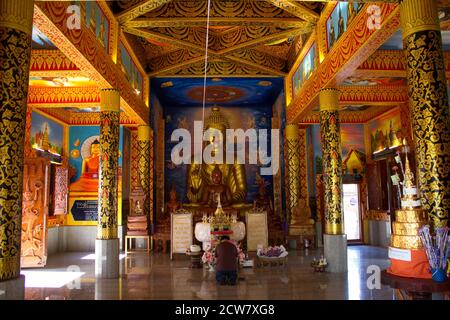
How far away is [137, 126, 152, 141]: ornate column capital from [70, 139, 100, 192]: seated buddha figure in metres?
1.91

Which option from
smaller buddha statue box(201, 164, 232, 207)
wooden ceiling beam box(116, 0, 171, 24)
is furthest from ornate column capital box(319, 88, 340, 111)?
smaller buddha statue box(201, 164, 232, 207)

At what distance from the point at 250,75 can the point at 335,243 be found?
20.8ft

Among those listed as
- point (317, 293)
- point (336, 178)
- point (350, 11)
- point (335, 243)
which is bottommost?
point (317, 293)

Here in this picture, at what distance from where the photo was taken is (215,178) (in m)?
15.3

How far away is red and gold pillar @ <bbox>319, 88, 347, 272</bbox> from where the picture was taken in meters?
7.57

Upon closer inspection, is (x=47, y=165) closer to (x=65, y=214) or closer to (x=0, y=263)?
(x=65, y=214)

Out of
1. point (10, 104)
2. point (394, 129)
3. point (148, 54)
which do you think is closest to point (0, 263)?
point (10, 104)

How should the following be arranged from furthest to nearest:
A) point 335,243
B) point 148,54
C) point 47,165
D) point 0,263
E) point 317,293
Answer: point 148,54 → point 47,165 → point 335,243 → point 317,293 → point 0,263

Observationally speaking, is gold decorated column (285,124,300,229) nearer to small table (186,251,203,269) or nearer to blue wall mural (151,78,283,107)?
blue wall mural (151,78,283,107)

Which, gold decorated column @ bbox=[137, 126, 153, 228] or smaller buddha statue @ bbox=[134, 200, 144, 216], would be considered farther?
gold decorated column @ bbox=[137, 126, 153, 228]

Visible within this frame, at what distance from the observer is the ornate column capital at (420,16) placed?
4.62 metres

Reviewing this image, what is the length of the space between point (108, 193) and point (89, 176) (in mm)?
5625

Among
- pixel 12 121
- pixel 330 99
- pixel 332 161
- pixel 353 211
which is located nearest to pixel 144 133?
pixel 330 99

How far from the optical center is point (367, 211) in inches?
520
